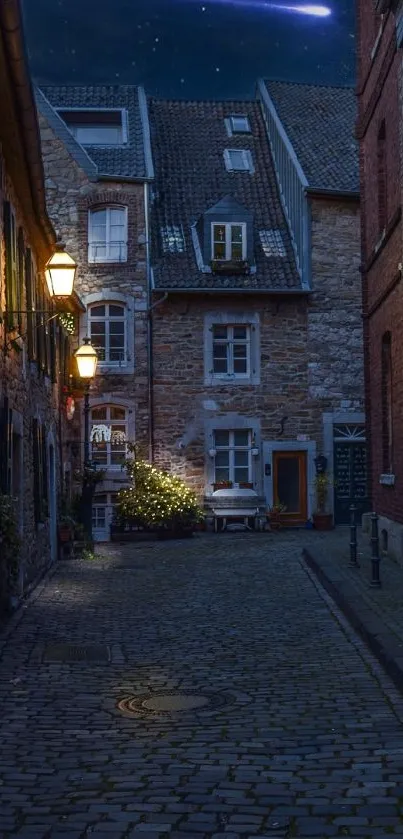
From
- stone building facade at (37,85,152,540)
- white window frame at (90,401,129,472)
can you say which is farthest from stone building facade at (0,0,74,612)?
stone building facade at (37,85,152,540)

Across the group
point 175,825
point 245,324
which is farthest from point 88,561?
point 175,825

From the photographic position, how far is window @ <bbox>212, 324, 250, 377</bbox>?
84.9 ft

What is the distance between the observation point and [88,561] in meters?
17.7

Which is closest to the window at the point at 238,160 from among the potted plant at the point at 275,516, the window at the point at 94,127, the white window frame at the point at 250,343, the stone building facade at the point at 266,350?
the stone building facade at the point at 266,350

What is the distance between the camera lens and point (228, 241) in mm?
26344

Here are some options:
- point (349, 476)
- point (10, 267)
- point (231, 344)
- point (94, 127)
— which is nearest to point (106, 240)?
point (231, 344)

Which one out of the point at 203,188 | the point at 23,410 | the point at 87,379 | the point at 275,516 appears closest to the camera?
the point at 23,410

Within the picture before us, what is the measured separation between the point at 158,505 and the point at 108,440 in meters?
3.07

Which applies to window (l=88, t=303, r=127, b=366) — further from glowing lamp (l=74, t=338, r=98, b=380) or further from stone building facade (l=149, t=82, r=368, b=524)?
glowing lamp (l=74, t=338, r=98, b=380)

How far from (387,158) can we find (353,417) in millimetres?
11040

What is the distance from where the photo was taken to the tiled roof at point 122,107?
26.5 meters

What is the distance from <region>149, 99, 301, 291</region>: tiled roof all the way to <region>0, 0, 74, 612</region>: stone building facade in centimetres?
812

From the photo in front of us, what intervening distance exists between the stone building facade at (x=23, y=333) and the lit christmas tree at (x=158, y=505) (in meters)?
4.54

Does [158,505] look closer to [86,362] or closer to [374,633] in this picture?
[86,362]
